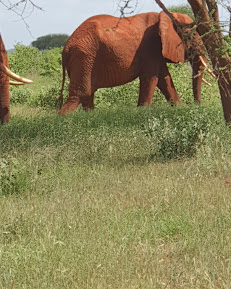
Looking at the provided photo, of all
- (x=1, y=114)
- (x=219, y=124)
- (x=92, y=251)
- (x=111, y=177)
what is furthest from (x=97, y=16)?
(x=92, y=251)

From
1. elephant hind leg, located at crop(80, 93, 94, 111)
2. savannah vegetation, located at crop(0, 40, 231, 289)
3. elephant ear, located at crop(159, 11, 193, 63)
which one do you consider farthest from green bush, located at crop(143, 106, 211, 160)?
elephant hind leg, located at crop(80, 93, 94, 111)

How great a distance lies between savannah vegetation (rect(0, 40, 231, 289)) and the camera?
172 inches

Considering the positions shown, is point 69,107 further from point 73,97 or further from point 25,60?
point 25,60

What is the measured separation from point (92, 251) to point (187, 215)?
1162mm

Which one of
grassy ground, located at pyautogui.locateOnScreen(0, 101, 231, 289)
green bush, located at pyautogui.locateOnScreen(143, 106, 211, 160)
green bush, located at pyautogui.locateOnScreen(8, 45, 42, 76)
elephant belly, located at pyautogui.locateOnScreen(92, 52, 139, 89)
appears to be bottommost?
green bush, located at pyautogui.locateOnScreen(8, 45, 42, 76)

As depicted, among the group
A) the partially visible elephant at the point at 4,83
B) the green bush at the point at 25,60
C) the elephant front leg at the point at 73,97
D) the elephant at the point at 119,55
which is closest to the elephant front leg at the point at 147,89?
the elephant at the point at 119,55

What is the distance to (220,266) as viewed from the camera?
444 centimetres

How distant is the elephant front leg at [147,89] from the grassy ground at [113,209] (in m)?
2.81

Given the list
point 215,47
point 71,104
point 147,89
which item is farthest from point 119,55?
point 215,47

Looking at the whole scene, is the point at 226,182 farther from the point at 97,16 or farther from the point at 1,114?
the point at 97,16

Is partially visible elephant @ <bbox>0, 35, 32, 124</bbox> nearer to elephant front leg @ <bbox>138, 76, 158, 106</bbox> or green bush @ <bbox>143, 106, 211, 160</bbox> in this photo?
elephant front leg @ <bbox>138, 76, 158, 106</bbox>

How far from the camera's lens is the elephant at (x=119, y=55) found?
12.5 m

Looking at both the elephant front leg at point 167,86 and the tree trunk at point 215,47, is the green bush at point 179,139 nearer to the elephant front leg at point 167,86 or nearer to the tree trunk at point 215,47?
the tree trunk at point 215,47

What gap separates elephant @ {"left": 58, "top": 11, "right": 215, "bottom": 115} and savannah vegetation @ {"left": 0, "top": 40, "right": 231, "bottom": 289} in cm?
150
